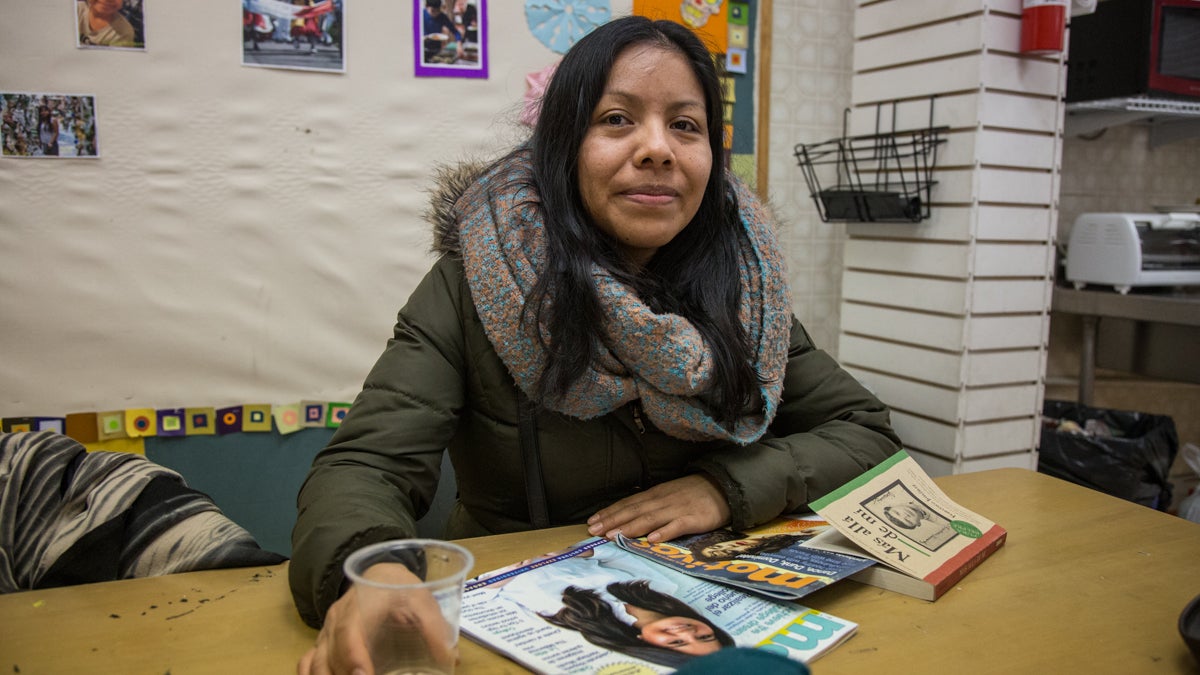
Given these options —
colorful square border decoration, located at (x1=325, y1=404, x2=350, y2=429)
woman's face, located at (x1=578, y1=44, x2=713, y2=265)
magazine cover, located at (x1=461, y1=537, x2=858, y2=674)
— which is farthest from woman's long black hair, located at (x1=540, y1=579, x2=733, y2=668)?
colorful square border decoration, located at (x1=325, y1=404, x2=350, y2=429)

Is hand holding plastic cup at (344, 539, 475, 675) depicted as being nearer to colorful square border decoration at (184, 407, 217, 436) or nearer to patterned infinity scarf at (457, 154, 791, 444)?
patterned infinity scarf at (457, 154, 791, 444)

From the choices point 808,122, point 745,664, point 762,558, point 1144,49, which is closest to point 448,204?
point 762,558

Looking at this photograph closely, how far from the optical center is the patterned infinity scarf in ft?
3.90

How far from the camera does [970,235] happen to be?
2.15 m

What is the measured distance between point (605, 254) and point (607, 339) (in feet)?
0.51

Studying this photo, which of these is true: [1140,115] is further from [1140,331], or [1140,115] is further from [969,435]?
[969,435]

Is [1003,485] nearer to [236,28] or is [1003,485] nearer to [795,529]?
[795,529]

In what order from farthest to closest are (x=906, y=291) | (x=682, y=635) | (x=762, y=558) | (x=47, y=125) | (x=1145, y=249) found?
(x=1145, y=249), (x=906, y=291), (x=47, y=125), (x=762, y=558), (x=682, y=635)

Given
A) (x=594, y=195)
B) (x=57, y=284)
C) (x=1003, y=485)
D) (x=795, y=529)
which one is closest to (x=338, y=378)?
(x=57, y=284)

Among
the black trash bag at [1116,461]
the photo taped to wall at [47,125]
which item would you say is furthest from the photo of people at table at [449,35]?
the black trash bag at [1116,461]

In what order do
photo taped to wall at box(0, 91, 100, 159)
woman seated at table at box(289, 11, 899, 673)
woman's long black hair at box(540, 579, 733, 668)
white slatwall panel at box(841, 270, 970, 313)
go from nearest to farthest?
woman's long black hair at box(540, 579, 733, 668) < woman seated at table at box(289, 11, 899, 673) < photo taped to wall at box(0, 91, 100, 159) < white slatwall panel at box(841, 270, 970, 313)

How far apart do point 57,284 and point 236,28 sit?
0.72 metres

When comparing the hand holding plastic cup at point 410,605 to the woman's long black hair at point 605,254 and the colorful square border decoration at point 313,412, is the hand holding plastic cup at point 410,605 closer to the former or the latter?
the woman's long black hair at point 605,254

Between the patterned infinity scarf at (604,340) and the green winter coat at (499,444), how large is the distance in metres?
0.05
